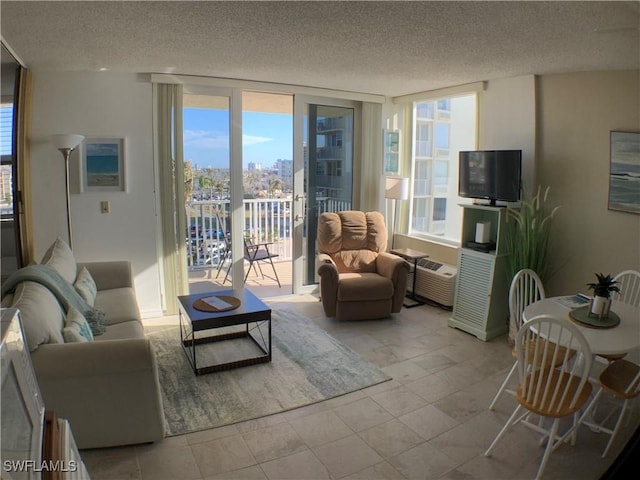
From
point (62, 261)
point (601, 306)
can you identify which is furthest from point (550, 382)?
point (62, 261)

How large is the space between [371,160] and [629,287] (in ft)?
10.3

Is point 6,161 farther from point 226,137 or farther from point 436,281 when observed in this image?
point 436,281

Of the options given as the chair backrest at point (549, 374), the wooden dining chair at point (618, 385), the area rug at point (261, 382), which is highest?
the chair backrest at point (549, 374)

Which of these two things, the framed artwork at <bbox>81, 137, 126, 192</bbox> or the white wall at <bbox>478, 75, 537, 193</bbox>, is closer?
the white wall at <bbox>478, 75, 537, 193</bbox>

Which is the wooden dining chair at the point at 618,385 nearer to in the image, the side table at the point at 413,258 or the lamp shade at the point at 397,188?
the side table at the point at 413,258

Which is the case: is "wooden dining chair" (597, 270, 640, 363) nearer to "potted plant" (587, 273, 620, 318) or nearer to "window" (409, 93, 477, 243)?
"potted plant" (587, 273, 620, 318)

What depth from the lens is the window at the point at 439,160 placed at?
16.7 ft

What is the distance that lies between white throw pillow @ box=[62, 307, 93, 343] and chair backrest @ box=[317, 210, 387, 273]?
2615 millimetres

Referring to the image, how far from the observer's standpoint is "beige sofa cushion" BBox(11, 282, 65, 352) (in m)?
2.26

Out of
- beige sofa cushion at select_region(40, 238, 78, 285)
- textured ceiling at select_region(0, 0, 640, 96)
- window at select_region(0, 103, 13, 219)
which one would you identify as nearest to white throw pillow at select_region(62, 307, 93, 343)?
beige sofa cushion at select_region(40, 238, 78, 285)

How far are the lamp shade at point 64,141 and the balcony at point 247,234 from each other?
4.33 feet

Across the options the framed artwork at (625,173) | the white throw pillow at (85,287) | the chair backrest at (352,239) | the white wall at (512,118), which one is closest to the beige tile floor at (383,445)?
the white throw pillow at (85,287)

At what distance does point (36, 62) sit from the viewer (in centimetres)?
360

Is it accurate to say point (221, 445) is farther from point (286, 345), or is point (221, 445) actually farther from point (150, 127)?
point (150, 127)
